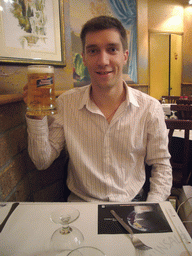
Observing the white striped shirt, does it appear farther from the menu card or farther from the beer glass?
the menu card

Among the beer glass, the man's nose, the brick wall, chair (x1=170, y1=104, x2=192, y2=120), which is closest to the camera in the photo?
the beer glass

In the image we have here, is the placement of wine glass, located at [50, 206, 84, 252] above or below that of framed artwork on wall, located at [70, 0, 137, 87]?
below

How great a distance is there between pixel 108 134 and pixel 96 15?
2.28 metres

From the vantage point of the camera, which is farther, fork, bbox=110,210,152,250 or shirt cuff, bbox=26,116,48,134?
shirt cuff, bbox=26,116,48,134

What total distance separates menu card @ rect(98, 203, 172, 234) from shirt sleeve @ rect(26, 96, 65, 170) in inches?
21.1

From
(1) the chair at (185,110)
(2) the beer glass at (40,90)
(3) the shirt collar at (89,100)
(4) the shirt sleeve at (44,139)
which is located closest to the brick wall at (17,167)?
(4) the shirt sleeve at (44,139)

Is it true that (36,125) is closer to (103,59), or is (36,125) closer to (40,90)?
(40,90)

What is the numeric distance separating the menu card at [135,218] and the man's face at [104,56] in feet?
2.52

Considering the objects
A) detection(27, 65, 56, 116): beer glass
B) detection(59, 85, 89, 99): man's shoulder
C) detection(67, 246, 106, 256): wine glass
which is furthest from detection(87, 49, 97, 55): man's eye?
detection(67, 246, 106, 256): wine glass

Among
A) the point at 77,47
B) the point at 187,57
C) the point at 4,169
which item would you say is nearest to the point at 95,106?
the point at 4,169

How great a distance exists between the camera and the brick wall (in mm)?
1111

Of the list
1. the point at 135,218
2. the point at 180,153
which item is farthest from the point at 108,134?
the point at 180,153

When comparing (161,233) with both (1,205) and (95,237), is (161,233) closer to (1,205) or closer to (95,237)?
(95,237)

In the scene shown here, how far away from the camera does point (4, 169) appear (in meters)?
1.10
